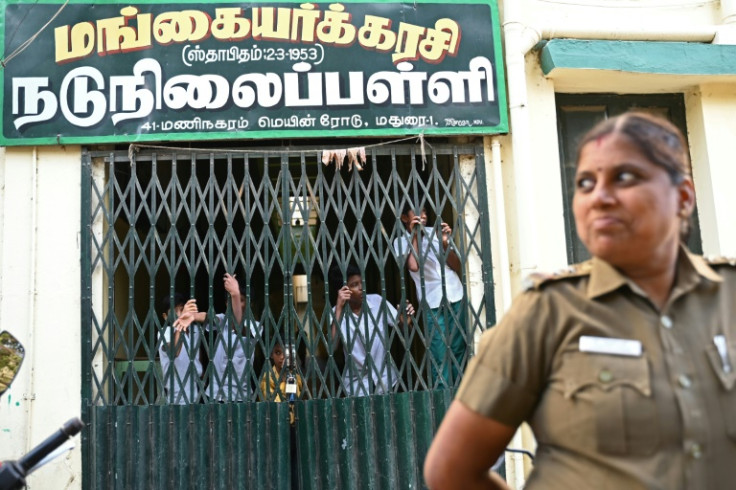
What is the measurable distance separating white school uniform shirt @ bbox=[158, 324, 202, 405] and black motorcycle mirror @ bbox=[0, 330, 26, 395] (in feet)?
9.14

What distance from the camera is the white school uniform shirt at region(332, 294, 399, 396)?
5.86 m

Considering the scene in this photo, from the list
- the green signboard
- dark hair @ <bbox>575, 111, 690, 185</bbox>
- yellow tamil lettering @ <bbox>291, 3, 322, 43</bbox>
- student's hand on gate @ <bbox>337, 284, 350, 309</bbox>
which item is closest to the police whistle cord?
student's hand on gate @ <bbox>337, 284, 350, 309</bbox>

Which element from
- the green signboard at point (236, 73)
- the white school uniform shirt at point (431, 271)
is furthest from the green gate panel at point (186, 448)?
the green signboard at point (236, 73)

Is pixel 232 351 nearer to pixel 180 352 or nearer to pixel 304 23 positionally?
pixel 180 352

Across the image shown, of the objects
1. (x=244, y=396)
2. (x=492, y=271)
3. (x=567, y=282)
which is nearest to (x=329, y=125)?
(x=492, y=271)

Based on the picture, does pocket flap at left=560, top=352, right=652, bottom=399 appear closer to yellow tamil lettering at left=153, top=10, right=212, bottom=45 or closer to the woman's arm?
the woman's arm

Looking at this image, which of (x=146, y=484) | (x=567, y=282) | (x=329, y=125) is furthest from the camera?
(x=329, y=125)

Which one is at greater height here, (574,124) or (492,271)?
(574,124)

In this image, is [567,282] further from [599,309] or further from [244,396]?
[244,396]

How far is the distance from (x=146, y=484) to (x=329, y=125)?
2991 millimetres

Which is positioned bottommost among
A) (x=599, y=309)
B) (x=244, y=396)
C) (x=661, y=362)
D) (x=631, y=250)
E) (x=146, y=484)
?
(x=146, y=484)

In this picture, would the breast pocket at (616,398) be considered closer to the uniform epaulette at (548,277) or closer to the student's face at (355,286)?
the uniform epaulette at (548,277)

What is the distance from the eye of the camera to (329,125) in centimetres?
599

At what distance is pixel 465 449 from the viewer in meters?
1.66
